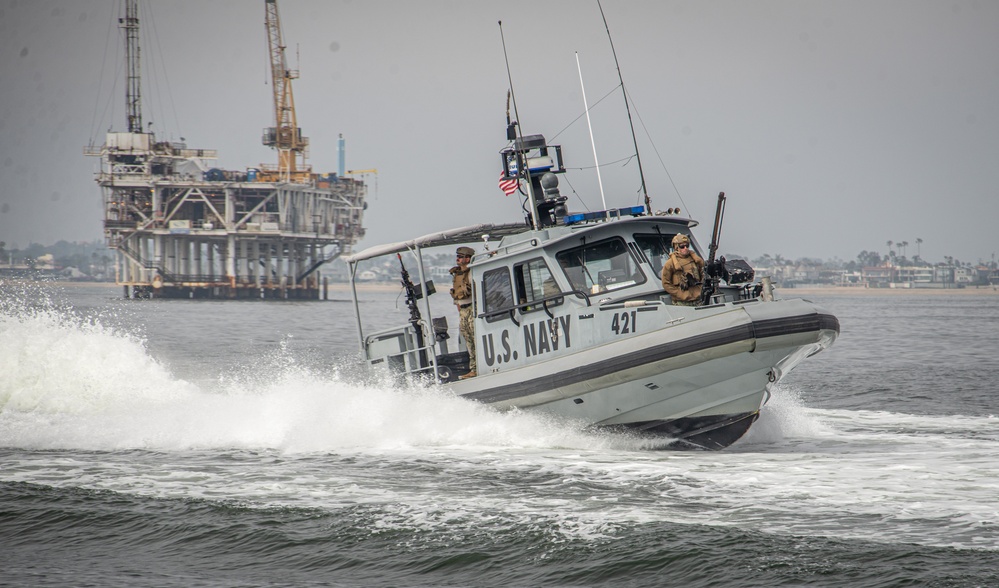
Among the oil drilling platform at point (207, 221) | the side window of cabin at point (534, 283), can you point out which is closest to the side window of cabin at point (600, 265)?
the side window of cabin at point (534, 283)

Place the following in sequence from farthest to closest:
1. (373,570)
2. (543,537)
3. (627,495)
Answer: (627,495) < (543,537) < (373,570)

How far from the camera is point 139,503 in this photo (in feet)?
30.1

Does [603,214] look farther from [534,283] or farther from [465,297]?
[465,297]

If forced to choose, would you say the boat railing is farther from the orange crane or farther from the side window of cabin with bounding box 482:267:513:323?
the orange crane

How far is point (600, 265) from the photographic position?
11.5 meters

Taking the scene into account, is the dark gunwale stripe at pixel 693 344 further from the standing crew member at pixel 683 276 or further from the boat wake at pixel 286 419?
the boat wake at pixel 286 419

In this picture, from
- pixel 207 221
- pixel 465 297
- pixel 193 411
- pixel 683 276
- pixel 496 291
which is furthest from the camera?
pixel 207 221

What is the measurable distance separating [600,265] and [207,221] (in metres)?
103

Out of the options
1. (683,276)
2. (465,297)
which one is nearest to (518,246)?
(465,297)

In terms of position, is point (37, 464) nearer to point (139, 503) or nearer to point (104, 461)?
point (104, 461)

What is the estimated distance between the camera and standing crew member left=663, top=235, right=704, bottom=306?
35.2ft

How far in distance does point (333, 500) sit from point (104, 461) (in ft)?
12.5

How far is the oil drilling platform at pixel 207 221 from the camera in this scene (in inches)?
4205

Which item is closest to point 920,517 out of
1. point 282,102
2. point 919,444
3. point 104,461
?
point 919,444
